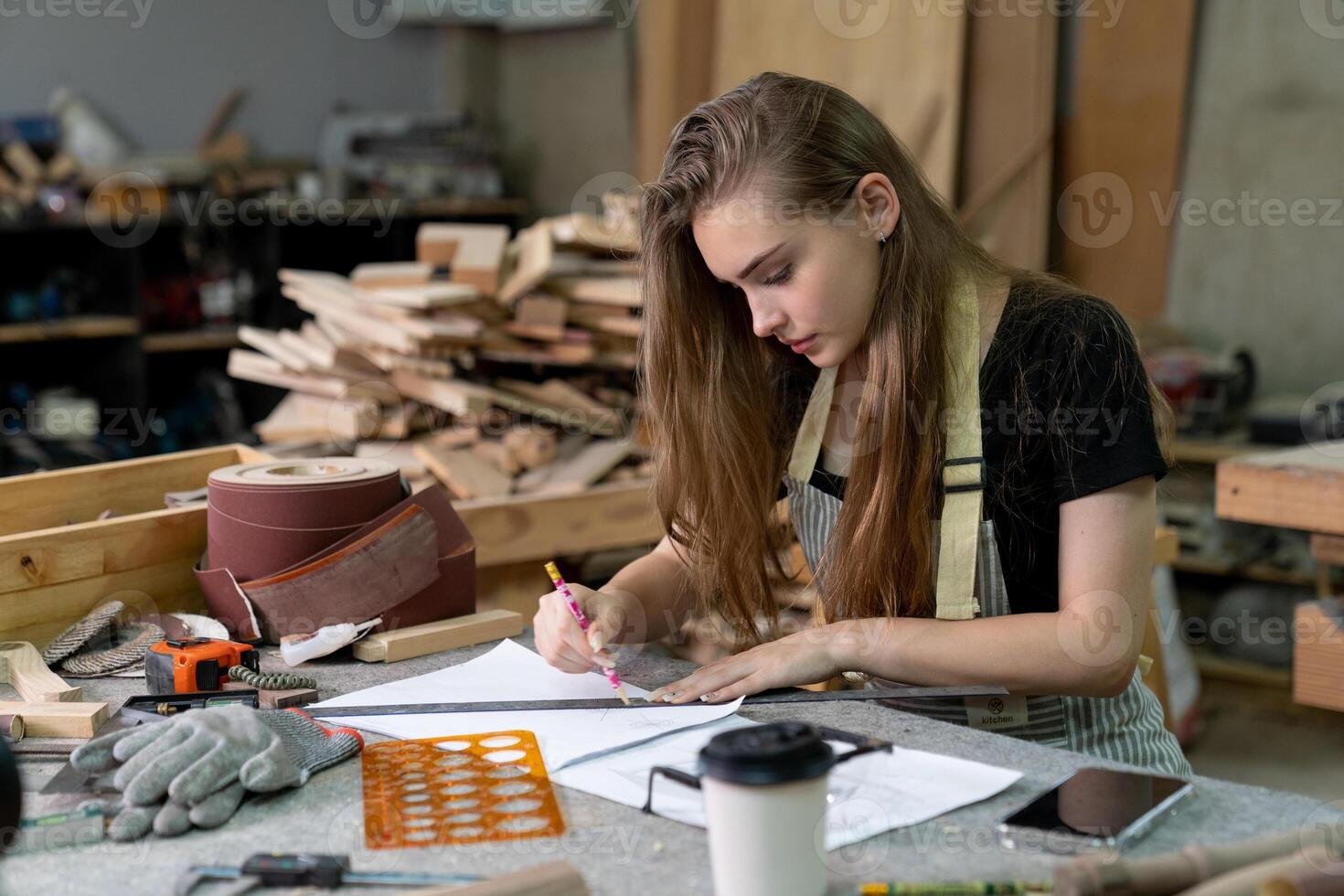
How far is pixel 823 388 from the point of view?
78.0 inches

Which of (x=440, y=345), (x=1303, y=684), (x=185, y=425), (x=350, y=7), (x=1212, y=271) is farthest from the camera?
(x=350, y=7)

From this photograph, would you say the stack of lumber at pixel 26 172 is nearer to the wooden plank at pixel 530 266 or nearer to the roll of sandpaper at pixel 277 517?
the wooden plank at pixel 530 266

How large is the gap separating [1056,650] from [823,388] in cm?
56

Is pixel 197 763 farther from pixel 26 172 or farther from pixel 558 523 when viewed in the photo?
pixel 26 172

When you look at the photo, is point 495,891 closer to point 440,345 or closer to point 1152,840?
point 1152,840

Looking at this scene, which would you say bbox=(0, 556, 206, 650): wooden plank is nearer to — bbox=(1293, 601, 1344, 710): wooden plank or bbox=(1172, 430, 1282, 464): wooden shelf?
bbox=(1293, 601, 1344, 710): wooden plank

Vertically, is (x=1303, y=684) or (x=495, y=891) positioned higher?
(x=495, y=891)

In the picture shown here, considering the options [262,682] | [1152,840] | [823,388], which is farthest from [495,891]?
[823,388]

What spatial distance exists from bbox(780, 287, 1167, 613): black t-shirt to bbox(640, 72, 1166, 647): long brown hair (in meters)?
0.07

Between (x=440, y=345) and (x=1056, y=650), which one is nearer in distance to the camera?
(x=1056, y=650)

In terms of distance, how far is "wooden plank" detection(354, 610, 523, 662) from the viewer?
1.83 metres

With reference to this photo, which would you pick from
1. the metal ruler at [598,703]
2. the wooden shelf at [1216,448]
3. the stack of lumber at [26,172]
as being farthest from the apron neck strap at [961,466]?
the stack of lumber at [26,172]

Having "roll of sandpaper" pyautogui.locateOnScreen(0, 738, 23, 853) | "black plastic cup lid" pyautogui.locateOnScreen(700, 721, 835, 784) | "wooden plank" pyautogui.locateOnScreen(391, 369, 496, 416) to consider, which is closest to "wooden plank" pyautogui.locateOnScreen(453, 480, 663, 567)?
"wooden plank" pyautogui.locateOnScreen(391, 369, 496, 416)

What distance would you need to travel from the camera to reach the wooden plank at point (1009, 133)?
4684 millimetres
